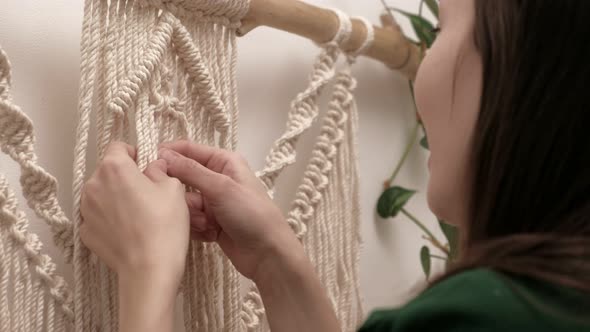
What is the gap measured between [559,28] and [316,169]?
0.42 metres

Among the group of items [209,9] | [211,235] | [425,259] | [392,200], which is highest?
[209,9]

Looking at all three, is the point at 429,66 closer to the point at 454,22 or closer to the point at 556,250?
the point at 454,22

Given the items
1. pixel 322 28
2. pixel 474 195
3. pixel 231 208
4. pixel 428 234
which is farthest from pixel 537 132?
pixel 428 234

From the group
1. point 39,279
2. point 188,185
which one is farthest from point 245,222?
point 39,279

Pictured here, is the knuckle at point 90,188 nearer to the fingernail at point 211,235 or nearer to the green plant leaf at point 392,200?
the fingernail at point 211,235

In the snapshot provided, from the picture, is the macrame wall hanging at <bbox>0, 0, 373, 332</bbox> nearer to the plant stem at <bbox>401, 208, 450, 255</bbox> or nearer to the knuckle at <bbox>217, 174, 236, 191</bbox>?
the knuckle at <bbox>217, 174, 236, 191</bbox>

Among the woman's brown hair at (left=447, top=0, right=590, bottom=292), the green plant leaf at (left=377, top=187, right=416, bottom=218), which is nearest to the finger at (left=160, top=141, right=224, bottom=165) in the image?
the woman's brown hair at (left=447, top=0, right=590, bottom=292)

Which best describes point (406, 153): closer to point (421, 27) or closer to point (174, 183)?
point (421, 27)

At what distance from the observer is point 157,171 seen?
68cm

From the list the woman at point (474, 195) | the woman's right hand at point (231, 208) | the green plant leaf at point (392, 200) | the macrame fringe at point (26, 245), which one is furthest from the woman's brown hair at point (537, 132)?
the green plant leaf at point (392, 200)

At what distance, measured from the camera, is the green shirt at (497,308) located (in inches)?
17.7

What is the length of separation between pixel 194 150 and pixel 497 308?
0.38 m

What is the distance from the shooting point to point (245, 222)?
28.3 inches

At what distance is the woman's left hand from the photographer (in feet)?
2.08
